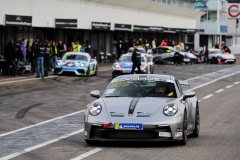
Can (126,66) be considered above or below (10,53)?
below

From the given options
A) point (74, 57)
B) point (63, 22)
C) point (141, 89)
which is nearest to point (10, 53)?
point (74, 57)

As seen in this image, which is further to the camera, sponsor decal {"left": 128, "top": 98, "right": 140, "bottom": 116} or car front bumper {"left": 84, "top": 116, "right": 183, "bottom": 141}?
sponsor decal {"left": 128, "top": 98, "right": 140, "bottom": 116}

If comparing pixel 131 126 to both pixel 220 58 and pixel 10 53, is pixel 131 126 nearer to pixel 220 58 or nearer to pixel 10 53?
pixel 10 53

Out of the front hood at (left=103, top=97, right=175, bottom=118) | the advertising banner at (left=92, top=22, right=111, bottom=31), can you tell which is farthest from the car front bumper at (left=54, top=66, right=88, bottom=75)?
the front hood at (left=103, top=97, right=175, bottom=118)

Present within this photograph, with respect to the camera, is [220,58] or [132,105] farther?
[220,58]

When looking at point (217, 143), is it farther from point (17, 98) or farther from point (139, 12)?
point (139, 12)

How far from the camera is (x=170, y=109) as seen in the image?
7754 mm

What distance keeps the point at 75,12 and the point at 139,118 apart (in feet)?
92.9

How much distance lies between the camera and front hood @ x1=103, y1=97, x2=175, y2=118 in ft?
25.1

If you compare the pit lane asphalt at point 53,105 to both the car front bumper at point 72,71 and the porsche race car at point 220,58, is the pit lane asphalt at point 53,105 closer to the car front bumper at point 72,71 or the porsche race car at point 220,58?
the car front bumper at point 72,71

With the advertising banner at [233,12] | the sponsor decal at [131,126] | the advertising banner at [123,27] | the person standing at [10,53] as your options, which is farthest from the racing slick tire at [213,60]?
the sponsor decal at [131,126]

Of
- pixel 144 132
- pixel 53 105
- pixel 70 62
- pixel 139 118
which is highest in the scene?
pixel 70 62

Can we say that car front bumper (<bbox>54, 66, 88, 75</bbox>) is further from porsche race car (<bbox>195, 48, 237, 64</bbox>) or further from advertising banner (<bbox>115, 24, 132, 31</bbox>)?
porsche race car (<bbox>195, 48, 237, 64</bbox>)

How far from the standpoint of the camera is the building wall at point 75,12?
28469 millimetres
